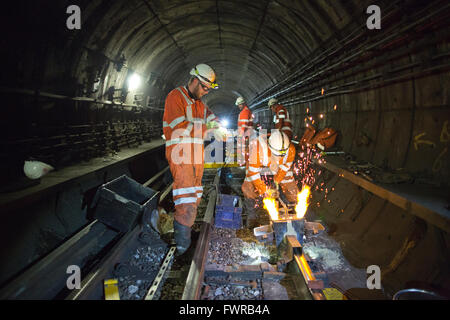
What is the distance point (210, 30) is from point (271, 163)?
6.77m

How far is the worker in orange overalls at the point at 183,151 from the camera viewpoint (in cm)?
320

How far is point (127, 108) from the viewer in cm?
887

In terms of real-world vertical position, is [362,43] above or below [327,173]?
above

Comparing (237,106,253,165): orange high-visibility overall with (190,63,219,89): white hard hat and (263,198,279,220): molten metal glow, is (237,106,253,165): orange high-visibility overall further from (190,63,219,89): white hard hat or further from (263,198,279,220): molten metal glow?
(190,63,219,89): white hard hat

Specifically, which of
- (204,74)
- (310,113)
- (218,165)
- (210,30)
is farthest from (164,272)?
(210,30)

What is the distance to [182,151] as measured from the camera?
10.5 feet

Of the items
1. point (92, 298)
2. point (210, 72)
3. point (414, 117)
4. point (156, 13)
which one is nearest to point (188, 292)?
point (92, 298)

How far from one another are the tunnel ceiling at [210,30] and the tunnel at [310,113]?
6 centimetres

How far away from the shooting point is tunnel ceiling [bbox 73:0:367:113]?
17.5 ft

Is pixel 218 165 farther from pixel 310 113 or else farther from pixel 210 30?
pixel 210 30

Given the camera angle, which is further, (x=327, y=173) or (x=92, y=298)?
(x=327, y=173)
